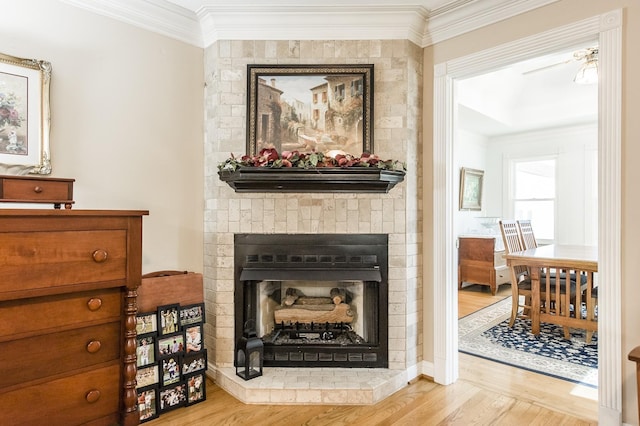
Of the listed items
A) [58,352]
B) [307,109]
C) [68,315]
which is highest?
[307,109]

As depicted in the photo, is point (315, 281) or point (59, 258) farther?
point (315, 281)

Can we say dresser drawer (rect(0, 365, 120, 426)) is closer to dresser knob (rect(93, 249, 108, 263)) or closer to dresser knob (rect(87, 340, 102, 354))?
dresser knob (rect(87, 340, 102, 354))

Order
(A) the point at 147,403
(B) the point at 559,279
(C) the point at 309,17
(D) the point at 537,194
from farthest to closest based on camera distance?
(D) the point at 537,194 → (B) the point at 559,279 → (C) the point at 309,17 → (A) the point at 147,403

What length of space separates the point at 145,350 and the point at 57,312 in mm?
565

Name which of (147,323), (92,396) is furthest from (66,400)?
(147,323)

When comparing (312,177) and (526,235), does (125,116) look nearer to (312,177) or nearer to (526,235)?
(312,177)

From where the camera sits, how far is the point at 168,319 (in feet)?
7.73

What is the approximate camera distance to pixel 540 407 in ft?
7.95

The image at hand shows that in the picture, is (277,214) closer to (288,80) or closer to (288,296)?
(288,296)

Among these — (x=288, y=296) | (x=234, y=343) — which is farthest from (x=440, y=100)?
(x=234, y=343)

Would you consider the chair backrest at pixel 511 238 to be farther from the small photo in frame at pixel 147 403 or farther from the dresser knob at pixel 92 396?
the dresser knob at pixel 92 396

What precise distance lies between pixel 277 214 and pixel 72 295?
51.4 inches

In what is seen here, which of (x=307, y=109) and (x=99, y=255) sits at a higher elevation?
(x=307, y=109)

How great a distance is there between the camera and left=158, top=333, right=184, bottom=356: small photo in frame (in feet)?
7.58
